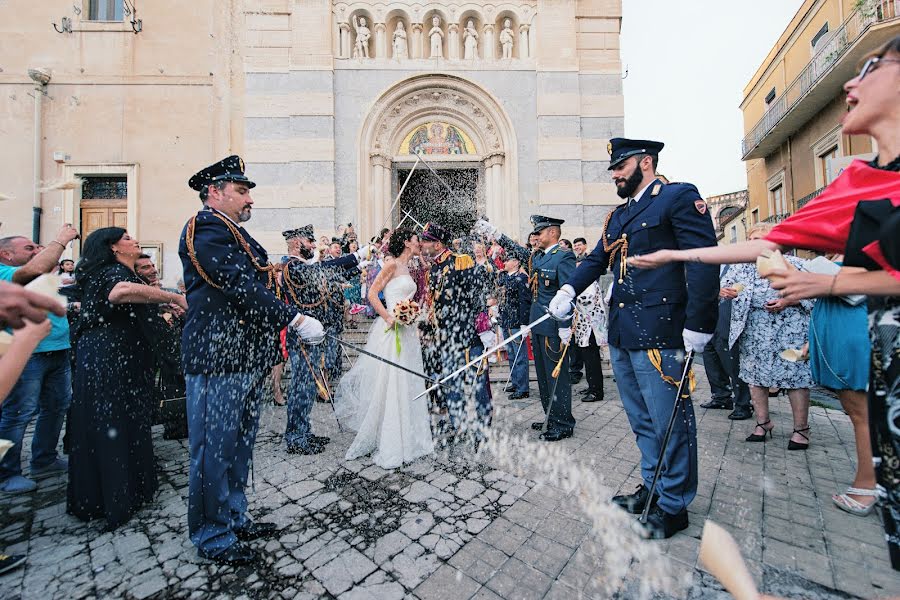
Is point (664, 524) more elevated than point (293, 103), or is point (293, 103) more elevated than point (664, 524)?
point (293, 103)

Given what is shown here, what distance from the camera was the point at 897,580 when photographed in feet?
7.53

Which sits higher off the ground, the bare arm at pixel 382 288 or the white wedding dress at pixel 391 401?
the bare arm at pixel 382 288

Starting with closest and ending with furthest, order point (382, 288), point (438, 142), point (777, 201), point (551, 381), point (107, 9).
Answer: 1. point (382, 288)
2. point (551, 381)
3. point (107, 9)
4. point (438, 142)
5. point (777, 201)

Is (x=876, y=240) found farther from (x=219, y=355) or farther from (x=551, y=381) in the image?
(x=551, y=381)

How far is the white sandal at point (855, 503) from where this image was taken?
297 cm

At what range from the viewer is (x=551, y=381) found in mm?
5012

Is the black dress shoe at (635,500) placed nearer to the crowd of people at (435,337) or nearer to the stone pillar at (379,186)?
the crowd of people at (435,337)

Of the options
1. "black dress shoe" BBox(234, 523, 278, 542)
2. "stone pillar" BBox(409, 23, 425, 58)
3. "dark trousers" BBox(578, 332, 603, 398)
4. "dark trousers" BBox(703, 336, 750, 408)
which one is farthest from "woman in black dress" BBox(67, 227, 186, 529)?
"stone pillar" BBox(409, 23, 425, 58)

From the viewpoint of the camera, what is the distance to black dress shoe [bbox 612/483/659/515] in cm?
304

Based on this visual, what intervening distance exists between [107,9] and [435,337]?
1710cm

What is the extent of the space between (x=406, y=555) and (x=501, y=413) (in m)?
3.29

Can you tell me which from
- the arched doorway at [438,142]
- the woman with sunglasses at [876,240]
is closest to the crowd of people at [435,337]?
the woman with sunglasses at [876,240]

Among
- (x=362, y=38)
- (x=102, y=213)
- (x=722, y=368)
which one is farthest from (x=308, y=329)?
(x=102, y=213)

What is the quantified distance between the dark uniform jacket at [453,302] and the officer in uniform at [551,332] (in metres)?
0.89
